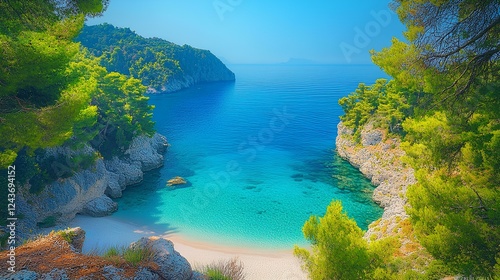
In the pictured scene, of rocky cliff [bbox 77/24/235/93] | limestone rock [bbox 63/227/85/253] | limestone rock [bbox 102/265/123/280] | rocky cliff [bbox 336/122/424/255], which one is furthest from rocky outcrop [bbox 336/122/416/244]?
rocky cliff [bbox 77/24/235/93]

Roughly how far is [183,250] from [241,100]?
8321 centimetres

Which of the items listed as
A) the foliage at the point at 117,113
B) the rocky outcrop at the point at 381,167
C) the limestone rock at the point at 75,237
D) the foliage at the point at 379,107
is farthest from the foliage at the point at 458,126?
the foliage at the point at 117,113

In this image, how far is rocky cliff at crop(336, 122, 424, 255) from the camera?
2071 centimetres

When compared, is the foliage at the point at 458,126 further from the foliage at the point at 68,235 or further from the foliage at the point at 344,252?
the foliage at the point at 68,235

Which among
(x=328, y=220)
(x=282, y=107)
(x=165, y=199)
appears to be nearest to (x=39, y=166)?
(x=165, y=199)

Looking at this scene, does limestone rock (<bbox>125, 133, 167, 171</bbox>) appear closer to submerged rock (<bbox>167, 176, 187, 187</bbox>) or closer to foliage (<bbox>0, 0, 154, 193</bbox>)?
submerged rock (<bbox>167, 176, 187, 187</bbox>)

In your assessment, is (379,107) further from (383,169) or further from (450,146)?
(450,146)

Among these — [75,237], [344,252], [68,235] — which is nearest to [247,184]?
[75,237]

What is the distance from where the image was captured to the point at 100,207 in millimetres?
27766

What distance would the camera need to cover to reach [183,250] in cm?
2255

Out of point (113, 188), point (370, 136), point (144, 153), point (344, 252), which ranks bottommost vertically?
point (113, 188)

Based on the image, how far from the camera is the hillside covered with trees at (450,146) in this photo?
745 cm

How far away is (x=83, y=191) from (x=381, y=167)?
31.9 m

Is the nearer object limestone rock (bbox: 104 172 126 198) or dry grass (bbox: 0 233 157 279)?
dry grass (bbox: 0 233 157 279)
